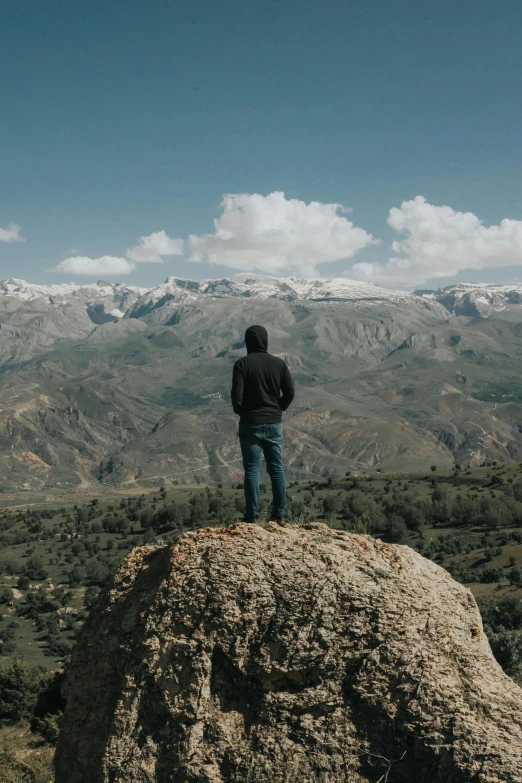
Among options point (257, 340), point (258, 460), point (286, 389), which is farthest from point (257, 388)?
point (258, 460)

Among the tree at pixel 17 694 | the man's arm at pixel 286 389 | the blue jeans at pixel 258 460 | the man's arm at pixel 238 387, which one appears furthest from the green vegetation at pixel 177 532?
the man's arm at pixel 238 387

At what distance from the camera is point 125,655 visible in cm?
861

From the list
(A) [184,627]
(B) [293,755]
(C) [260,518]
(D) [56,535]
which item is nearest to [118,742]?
(A) [184,627]

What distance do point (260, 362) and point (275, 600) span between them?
474 centimetres

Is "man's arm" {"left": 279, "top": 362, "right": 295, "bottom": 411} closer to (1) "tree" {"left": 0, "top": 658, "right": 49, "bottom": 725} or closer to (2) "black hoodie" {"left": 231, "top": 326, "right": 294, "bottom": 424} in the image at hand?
(2) "black hoodie" {"left": 231, "top": 326, "right": 294, "bottom": 424}

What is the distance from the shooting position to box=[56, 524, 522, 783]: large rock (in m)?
7.74

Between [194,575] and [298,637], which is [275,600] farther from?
[194,575]

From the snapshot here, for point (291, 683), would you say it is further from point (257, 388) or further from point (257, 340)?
point (257, 340)

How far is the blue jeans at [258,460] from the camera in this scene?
11.4m

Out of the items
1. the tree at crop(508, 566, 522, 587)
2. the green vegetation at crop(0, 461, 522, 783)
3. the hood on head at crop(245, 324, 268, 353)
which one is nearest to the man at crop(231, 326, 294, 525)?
the hood on head at crop(245, 324, 268, 353)

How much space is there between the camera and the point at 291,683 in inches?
322

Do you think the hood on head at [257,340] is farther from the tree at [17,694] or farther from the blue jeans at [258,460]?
the tree at [17,694]

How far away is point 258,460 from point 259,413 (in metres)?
0.97

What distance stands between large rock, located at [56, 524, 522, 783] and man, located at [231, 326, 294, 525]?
2608 millimetres
